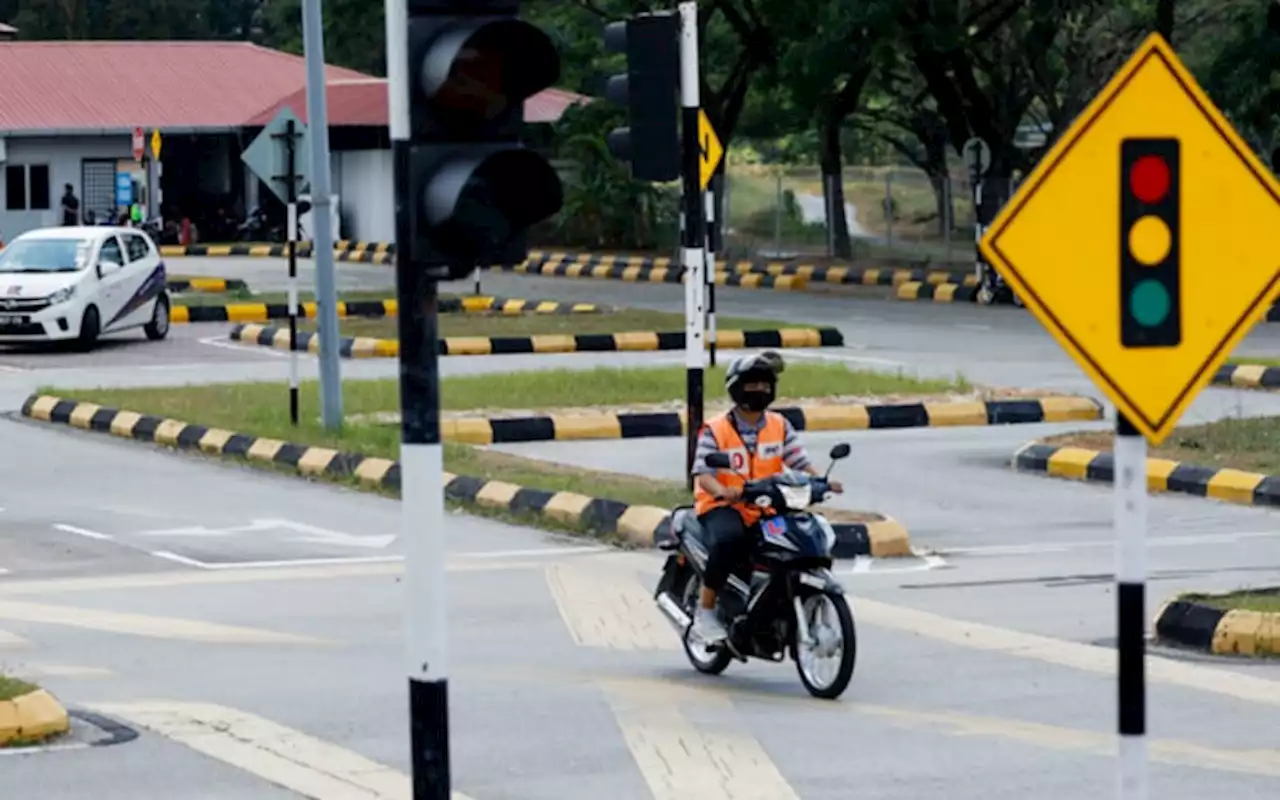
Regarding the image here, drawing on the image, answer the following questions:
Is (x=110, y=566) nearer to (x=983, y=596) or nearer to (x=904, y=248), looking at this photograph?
(x=983, y=596)

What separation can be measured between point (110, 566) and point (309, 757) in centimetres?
643

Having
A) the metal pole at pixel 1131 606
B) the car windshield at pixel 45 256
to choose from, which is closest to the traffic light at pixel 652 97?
the metal pole at pixel 1131 606

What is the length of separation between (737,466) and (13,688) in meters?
3.27

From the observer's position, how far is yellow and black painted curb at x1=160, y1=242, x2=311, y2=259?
56.2m

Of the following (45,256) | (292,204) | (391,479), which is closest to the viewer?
(391,479)

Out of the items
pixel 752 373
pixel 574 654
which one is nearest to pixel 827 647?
pixel 752 373

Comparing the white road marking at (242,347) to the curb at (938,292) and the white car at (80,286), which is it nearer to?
the white car at (80,286)

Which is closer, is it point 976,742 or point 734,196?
point 976,742

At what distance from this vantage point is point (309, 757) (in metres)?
9.87

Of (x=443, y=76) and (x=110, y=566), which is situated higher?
(x=443, y=76)

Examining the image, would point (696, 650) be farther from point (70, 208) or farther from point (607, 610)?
point (70, 208)

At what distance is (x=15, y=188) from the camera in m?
59.2

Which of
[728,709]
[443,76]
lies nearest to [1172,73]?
[443,76]

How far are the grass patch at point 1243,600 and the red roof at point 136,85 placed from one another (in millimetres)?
48342
